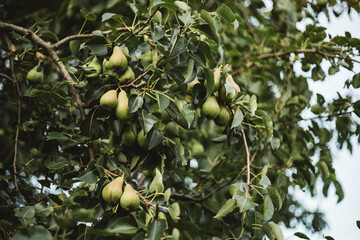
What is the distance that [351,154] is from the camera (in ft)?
5.43

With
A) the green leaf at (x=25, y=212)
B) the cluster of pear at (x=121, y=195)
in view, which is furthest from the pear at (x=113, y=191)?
the green leaf at (x=25, y=212)

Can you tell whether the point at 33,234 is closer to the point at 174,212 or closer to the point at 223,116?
the point at 174,212

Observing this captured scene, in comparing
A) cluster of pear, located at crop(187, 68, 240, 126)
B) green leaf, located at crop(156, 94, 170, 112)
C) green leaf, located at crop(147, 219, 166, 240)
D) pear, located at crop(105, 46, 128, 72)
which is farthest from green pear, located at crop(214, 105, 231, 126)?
green leaf, located at crop(147, 219, 166, 240)

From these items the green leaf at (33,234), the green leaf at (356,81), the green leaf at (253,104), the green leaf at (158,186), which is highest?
the green leaf at (33,234)

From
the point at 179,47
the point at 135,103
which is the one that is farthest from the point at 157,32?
the point at 135,103

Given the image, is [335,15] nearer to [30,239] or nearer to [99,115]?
[99,115]

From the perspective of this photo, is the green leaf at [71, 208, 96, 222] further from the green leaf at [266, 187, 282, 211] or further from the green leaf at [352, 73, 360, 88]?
the green leaf at [352, 73, 360, 88]

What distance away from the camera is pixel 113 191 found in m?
0.86

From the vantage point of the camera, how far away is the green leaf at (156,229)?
0.76 metres

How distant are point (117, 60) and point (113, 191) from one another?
1.19 ft

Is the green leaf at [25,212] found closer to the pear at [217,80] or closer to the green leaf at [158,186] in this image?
the green leaf at [158,186]

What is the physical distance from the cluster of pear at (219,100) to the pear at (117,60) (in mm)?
230

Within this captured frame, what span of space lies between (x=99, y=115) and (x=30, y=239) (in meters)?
0.41

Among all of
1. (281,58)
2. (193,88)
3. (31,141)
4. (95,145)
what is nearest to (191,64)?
(193,88)
